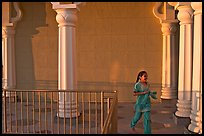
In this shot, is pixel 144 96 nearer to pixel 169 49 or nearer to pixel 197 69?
pixel 197 69

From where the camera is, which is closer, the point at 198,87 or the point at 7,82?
the point at 198,87

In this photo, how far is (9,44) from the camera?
9.80 meters

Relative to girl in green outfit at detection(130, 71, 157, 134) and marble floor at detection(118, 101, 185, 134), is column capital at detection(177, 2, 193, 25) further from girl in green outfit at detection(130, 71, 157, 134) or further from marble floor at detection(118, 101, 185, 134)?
marble floor at detection(118, 101, 185, 134)

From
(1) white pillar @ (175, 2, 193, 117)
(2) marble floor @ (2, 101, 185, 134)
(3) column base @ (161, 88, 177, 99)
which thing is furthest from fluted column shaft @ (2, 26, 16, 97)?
(1) white pillar @ (175, 2, 193, 117)

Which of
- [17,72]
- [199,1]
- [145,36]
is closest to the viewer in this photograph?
[199,1]

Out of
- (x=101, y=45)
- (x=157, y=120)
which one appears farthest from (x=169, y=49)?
(x=157, y=120)

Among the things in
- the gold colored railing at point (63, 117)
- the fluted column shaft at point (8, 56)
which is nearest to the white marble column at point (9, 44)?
the fluted column shaft at point (8, 56)

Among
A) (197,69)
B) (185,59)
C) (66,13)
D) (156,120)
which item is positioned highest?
(66,13)

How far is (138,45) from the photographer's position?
31.5ft

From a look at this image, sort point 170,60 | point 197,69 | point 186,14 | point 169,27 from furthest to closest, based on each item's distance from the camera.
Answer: point 170,60
point 169,27
point 186,14
point 197,69

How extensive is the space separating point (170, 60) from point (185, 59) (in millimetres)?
3186

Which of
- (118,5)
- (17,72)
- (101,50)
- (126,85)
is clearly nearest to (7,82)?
(17,72)

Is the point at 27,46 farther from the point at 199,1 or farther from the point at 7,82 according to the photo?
the point at 199,1

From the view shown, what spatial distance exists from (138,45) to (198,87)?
202 inches
